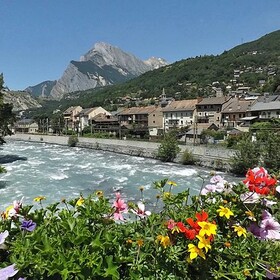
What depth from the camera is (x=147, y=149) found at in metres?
39.4

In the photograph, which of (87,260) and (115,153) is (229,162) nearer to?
(115,153)

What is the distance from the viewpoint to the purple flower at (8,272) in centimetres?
152

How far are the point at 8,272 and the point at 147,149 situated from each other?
37.9 metres

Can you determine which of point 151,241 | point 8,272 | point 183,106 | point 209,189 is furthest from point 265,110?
point 8,272

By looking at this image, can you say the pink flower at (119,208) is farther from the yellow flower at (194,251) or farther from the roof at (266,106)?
the roof at (266,106)

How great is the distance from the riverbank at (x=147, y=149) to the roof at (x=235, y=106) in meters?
24.4

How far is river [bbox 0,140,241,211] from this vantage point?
61.0ft

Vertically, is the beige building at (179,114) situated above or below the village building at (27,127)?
above

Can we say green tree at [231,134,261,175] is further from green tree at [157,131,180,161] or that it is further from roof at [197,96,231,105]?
roof at [197,96,231,105]

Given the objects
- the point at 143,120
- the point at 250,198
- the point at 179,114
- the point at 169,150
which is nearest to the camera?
the point at 250,198

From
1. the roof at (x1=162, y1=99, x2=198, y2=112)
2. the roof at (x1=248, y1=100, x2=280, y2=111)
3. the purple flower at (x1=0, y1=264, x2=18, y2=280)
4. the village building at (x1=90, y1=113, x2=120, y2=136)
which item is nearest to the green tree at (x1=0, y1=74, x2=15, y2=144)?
the village building at (x1=90, y1=113, x2=120, y2=136)

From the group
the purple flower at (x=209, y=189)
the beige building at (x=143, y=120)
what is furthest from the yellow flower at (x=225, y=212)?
the beige building at (x=143, y=120)

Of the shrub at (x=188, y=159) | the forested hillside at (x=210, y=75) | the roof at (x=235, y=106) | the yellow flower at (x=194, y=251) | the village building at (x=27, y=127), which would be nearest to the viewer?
the yellow flower at (x=194, y=251)

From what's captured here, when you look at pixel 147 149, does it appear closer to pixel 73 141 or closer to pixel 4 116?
pixel 4 116
